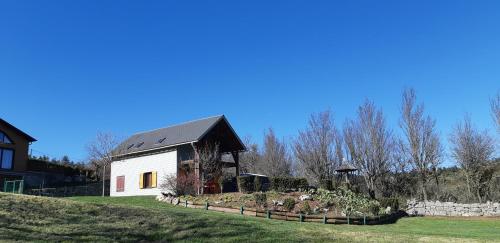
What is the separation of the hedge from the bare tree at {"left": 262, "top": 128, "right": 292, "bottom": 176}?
69.7 feet

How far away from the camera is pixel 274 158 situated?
51.4 m

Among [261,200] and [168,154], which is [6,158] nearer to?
[168,154]

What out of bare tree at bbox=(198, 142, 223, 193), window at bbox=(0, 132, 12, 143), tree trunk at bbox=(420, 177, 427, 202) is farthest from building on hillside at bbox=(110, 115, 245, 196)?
tree trunk at bbox=(420, 177, 427, 202)

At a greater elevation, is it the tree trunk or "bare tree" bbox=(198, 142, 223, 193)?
"bare tree" bbox=(198, 142, 223, 193)

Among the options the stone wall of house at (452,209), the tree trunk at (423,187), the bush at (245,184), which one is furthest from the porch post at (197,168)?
the tree trunk at (423,187)

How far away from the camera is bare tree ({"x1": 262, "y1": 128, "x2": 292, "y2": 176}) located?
5031 cm

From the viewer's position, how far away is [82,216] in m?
15.1

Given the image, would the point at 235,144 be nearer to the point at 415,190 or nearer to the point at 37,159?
the point at 415,190

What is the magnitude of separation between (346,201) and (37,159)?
105 ft

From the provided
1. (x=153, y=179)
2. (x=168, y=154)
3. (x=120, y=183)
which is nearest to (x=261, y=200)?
(x=168, y=154)

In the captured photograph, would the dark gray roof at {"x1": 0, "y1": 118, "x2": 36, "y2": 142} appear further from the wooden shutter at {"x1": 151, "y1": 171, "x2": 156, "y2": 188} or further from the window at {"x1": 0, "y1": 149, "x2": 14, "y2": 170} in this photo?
the wooden shutter at {"x1": 151, "y1": 171, "x2": 156, "y2": 188}

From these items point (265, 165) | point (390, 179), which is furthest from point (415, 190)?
point (265, 165)

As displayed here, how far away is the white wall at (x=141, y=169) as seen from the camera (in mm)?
31266

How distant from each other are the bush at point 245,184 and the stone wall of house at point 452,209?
9654 millimetres
